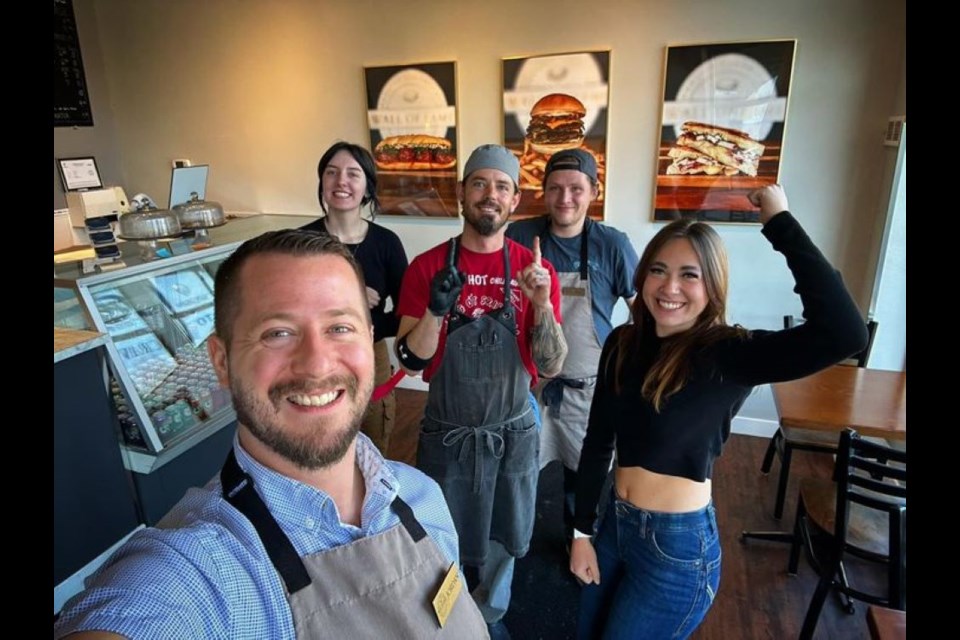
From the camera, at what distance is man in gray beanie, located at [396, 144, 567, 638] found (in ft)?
5.43

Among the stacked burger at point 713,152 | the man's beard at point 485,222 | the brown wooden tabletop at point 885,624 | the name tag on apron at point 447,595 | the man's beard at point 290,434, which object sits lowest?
the brown wooden tabletop at point 885,624

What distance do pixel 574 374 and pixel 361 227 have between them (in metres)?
1.18

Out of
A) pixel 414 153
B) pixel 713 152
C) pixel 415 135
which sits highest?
pixel 415 135

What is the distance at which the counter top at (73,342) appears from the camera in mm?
1694

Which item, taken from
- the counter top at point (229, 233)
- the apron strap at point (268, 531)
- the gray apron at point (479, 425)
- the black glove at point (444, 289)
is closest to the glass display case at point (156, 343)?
the counter top at point (229, 233)

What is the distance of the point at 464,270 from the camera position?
172 centimetres

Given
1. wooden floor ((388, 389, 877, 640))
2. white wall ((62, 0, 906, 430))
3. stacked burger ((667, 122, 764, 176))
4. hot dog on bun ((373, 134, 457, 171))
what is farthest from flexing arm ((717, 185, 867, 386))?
hot dog on bun ((373, 134, 457, 171))

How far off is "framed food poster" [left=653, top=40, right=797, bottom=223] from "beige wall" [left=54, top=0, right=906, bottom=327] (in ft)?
0.24

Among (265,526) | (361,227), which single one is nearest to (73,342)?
(361,227)

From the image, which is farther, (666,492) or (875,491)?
(875,491)

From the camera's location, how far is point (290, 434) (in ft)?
2.60

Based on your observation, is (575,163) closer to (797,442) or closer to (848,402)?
(848,402)

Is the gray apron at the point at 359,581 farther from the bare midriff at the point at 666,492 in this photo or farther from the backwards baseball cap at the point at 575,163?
the backwards baseball cap at the point at 575,163

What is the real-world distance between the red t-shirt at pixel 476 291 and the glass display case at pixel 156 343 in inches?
46.3
